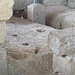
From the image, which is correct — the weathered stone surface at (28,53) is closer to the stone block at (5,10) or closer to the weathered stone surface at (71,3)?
the stone block at (5,10)

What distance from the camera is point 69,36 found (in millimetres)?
3150

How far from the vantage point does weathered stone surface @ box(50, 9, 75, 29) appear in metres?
6.63

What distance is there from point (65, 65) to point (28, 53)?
1.13m

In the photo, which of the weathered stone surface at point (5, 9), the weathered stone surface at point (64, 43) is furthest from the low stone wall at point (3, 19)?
the weathered stone surface at point (64, 43)

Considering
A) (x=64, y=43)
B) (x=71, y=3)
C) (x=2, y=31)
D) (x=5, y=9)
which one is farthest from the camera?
(x=71, y=3)

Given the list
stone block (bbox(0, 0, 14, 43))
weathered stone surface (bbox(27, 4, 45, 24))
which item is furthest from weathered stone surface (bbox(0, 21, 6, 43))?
weathered stone surface (bbox(27, 4, 45, 24))

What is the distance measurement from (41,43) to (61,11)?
3.41 meters

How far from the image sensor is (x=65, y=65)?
Result: 3.35 meters

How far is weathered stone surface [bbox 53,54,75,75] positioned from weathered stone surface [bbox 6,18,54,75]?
30 cm

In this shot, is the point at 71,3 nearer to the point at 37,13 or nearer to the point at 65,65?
the point at 37,13

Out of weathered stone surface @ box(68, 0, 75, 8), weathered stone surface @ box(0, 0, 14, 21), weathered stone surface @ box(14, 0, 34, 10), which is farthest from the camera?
weathered stone surface @ box(14, 0, 34, 10)

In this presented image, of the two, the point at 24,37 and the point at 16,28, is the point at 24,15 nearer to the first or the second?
the point at 16,28

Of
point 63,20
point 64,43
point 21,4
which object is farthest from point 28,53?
point 21,4

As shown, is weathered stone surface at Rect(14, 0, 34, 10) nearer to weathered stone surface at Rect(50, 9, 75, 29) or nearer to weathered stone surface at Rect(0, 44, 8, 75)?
weathered stone surface at Rect(50, 9, 75, 29)
